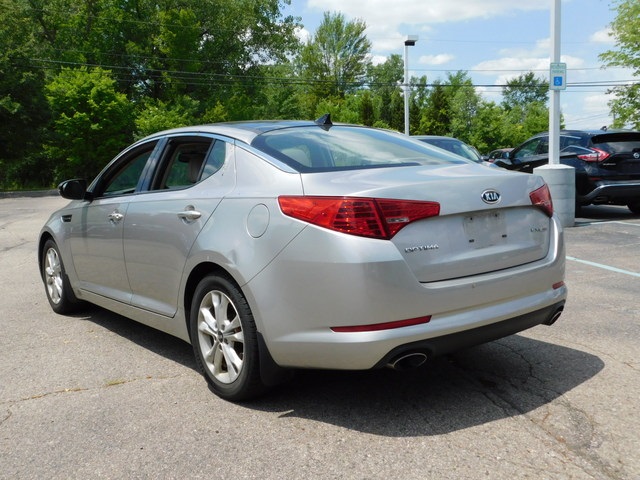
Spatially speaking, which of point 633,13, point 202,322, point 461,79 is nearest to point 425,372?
point 202,322

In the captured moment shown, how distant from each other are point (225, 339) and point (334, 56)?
70.1 m

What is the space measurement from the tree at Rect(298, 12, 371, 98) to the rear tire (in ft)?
216

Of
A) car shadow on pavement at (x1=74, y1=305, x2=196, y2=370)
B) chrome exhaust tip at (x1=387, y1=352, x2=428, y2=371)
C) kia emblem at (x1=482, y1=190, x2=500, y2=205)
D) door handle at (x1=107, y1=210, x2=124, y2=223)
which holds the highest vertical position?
kia emblem at (x1=482, y1=190, x2=500, y2=205)

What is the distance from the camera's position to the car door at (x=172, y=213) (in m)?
3.66

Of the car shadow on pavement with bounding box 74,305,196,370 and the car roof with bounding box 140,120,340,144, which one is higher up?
the car roof with bounding box 140,120,340,144

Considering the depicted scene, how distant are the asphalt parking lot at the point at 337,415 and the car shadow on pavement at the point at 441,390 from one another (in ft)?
0.04

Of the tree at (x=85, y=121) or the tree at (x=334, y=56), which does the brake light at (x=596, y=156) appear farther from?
the tree at (x=334, y=56)

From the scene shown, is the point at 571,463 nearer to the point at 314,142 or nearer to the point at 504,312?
the point at 504,312

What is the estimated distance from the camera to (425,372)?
3893 mm

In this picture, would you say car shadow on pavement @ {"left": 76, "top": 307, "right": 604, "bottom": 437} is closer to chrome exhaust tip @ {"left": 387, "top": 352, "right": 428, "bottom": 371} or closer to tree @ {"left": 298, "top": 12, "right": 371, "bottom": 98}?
chrome exhaust tip @ {"left": 387, "top": 352, "right": 428, "bottom": 371}

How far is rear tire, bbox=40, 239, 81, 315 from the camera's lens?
5.55 meters

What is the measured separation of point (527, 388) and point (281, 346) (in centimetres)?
146

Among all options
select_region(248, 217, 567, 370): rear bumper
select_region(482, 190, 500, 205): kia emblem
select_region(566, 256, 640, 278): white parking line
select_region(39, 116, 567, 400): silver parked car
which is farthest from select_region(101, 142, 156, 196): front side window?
select_region(566, 256, 640, 278): white parking line

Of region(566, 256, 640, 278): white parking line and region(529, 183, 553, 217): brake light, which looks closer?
region(529, 183, 553, 217): brake light
